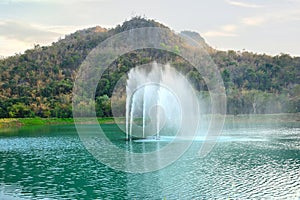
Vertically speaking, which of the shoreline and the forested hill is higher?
the forested hill

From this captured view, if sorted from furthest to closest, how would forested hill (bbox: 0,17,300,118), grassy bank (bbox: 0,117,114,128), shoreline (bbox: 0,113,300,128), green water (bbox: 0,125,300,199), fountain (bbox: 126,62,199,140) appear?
forested hill (bbox: 0,17,300,118)
shoreline (bbox: 0,113,300,128)
grassy bank (bbox: 0,117,114,128)
fountain (bbox: 126,62,199,140)
green water (bbox: 0,125,300,199)

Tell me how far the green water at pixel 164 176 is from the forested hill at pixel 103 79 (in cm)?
3594

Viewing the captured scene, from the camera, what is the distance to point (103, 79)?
76.0 m

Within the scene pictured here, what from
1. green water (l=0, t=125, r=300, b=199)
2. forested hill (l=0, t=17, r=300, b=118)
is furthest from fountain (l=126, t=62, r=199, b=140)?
forested hill (l=0, t=17, r=300, b=118)

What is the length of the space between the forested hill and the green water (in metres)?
35.9

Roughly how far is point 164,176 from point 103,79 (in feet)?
193

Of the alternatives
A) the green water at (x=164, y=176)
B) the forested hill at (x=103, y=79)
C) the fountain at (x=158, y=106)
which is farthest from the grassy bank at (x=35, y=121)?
the green water at (x=164, y=176)

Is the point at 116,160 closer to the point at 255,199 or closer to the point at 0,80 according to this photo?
the point at 255,199

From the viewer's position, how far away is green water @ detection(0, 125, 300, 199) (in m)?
15.3

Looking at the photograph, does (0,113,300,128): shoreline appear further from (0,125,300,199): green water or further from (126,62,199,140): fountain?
(0,125,300,199): green water

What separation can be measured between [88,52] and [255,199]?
303 feet

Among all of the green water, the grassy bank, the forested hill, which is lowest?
the green water

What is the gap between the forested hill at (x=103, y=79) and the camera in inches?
2473

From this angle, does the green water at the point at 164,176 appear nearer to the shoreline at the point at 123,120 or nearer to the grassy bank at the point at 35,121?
the grassy bank at the point at 35,121
